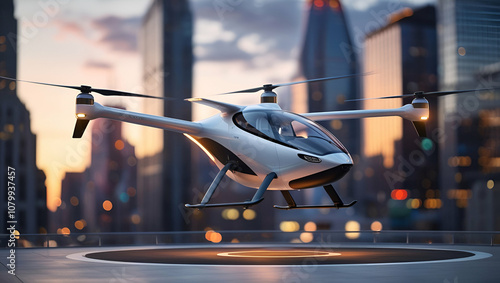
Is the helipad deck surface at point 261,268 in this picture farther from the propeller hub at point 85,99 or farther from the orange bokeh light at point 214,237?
the propeller hub at point 85,99

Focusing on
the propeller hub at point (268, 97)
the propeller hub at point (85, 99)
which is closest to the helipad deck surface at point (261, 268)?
the propeller hub at point (85, 99)

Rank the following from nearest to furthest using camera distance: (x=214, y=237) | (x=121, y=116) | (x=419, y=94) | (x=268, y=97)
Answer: (x=121, y=116) < (x=268, y=97) < (x=419, y=94) < (x=214, y=237)

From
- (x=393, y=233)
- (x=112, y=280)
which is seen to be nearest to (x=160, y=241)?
(x=393, y=233)

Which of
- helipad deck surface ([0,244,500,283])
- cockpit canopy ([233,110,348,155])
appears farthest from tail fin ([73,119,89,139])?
cockpit canopy ([233,110,348,155])

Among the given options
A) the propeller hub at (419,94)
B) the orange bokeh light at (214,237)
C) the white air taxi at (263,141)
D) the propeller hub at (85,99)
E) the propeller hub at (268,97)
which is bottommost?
the orange bokeh light at (214,237)

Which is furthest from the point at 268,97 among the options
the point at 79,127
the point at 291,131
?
the point at 79,127

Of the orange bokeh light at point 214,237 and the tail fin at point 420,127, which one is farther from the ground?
the tail fin at point 420,127

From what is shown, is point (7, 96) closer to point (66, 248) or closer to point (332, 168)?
point (66, 248)

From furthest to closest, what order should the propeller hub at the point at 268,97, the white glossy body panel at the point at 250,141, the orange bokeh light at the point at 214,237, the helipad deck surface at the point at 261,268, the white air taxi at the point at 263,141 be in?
the orange bokeh light at the point at 214,237 → the propeller hub at the point at 268,97 → the white glossy body panel at the point at 250,141 → the white air taxi at the point at 263,141 → the helipad deck surface at the point at 261,268

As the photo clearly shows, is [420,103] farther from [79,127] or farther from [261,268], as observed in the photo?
[79,127]
